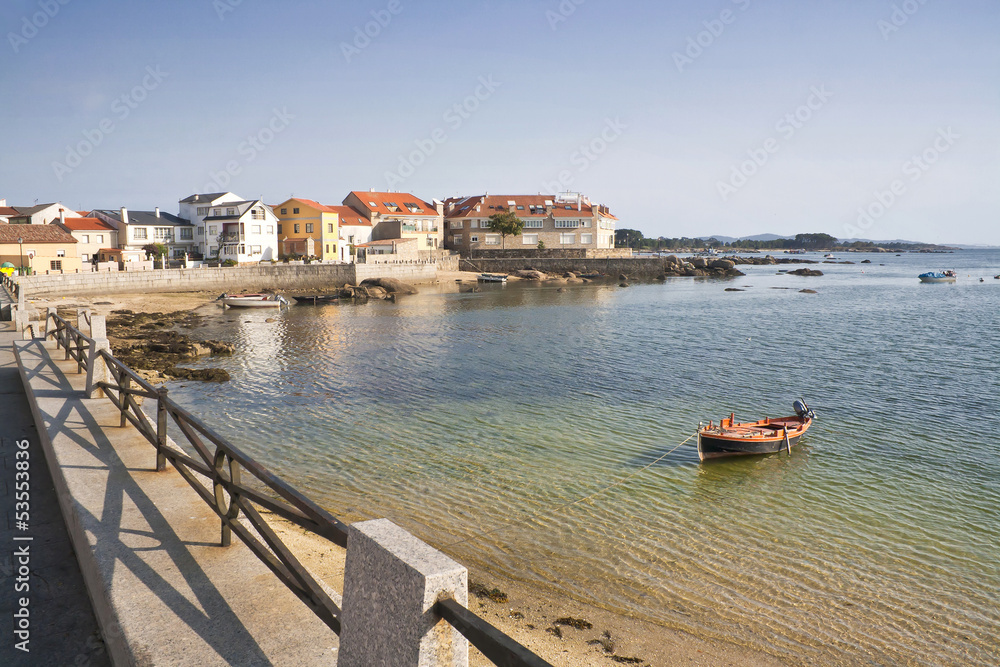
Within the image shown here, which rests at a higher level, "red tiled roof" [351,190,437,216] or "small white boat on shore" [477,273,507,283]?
"red tiled roof" [351,190,437,216]

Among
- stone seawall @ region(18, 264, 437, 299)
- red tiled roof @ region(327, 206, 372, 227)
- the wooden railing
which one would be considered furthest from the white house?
the wooden railing

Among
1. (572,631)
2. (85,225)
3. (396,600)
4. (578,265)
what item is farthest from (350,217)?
(396,600)

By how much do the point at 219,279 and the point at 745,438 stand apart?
59.0 metres

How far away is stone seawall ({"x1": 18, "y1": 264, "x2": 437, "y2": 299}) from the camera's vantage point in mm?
52219

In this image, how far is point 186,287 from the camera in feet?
201

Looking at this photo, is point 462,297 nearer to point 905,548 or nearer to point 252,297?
point 252,297

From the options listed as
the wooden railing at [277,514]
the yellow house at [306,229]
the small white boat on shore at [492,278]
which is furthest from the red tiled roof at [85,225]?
the wooden railing at [277,514]

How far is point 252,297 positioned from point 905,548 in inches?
2152

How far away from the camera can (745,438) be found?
1686 centimetres

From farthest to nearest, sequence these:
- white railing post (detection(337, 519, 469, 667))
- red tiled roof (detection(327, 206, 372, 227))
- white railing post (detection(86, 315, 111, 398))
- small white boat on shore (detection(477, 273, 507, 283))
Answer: red tiled roof (detection(327, 206, 372, 227)), small white boat on shore (detection(477, 273, 507, 283)), white railing post (detection(86, 315, 111, 398)), white railing post (detection(337, 519, 469, 667))

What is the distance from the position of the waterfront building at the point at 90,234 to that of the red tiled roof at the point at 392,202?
3472 centimetres

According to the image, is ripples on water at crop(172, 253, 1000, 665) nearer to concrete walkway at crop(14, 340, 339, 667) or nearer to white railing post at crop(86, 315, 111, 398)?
white railing post at crop(86, 315, 111, 398)

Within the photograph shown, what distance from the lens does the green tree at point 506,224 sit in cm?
10362

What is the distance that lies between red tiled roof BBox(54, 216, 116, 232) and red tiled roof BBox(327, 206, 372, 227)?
92.6 feet
